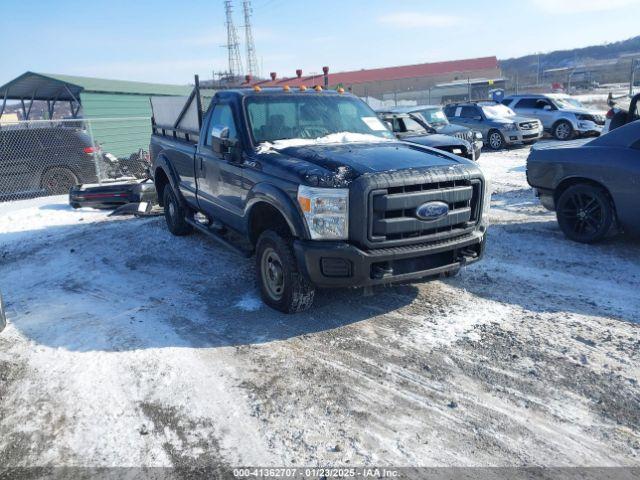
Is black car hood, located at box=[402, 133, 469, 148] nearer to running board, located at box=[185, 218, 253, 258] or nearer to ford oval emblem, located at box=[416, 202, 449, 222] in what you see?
running board, located at box=[185, 218, 253, 258]

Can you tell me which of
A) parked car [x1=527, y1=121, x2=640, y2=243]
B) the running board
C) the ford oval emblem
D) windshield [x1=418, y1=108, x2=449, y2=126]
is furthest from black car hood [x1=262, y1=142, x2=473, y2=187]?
windshield [x1=418, y1=108, x2=449, y2=126]

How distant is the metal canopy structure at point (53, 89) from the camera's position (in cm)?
1869

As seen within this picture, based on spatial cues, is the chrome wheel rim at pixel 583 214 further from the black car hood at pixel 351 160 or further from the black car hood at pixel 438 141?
the black car hood at pixel 438 141

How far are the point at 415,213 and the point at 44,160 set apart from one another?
10.6m

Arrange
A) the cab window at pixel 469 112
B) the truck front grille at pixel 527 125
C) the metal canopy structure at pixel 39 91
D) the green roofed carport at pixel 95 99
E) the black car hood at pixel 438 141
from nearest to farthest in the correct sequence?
the black car hood at pixel 438 141, the truck front grille at pixel 527 125, the metal canopy structure at pixel 39 91, the cab window at pixel 469 112, the green roofed carport at pixel 95 99

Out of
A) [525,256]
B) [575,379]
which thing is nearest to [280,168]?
[575,379]

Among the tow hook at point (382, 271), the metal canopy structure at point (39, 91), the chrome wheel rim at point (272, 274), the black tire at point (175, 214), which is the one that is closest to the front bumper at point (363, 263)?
the tow hook at point (382, 271)

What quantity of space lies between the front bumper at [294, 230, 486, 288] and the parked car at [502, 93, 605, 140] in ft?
53.9

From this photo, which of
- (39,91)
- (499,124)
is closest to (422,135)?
(499,124)

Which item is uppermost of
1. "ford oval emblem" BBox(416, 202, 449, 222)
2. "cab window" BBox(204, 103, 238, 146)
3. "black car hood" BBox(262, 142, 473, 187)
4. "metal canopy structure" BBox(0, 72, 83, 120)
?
"metal canopy structure" BBox(0, 72, 83, 120)

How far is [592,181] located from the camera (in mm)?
6539

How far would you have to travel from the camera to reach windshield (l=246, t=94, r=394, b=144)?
535cm

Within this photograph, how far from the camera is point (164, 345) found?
429 cm

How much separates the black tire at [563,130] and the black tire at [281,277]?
16994 mm
